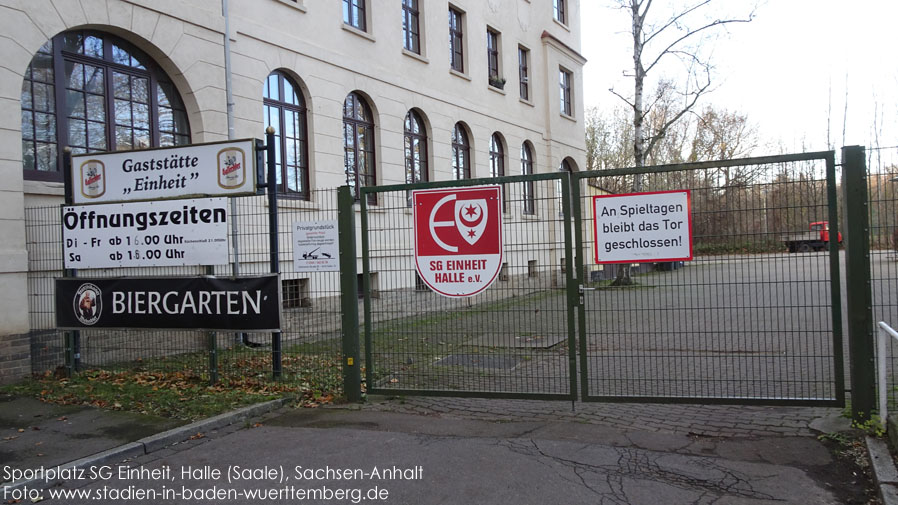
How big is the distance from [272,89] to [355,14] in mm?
3588

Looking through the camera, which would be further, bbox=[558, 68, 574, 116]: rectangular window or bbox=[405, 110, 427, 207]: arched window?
bbox=[558, 68, 574, 116]: rectangular window

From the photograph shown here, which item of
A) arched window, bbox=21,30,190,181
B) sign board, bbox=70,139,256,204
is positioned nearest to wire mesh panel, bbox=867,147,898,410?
sign board, bbox=70,139,256,204

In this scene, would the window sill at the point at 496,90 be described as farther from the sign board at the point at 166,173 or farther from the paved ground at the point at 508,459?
the paved ground at the point at 508,459

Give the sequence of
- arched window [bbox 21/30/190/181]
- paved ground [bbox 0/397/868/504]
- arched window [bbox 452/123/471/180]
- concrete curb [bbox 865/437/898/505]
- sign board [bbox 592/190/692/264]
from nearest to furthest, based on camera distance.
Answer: concrete curb [bbox 865/437/898/505] < paved ground [bbox 0/397/868/504] < sign board [bbox 592/190/692/264] < arched window [bbox 21/30/190/181] < arched window [bbox 452/123/471/180]

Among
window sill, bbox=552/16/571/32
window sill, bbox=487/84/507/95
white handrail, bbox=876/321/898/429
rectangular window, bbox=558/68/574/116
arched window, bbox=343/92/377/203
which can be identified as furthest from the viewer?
rectangular window, bbox=558/68/574/116

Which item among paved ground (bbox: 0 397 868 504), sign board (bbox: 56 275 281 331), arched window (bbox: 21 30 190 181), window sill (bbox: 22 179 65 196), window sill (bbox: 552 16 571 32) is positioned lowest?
paved ground (bbox: 0 397 868 504)

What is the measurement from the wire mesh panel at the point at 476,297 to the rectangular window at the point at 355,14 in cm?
853

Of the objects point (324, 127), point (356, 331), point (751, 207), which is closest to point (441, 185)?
point (356, 331)

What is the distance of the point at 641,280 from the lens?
6.17m

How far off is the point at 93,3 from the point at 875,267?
10326 mm

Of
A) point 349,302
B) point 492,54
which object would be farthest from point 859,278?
point 492,54

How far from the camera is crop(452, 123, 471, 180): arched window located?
18.6 m

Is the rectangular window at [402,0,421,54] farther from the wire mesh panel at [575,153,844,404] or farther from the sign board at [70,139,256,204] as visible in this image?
the wire mesh panel at [575,153,844,404]

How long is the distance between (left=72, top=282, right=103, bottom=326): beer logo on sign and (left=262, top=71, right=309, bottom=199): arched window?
15.7 feet
